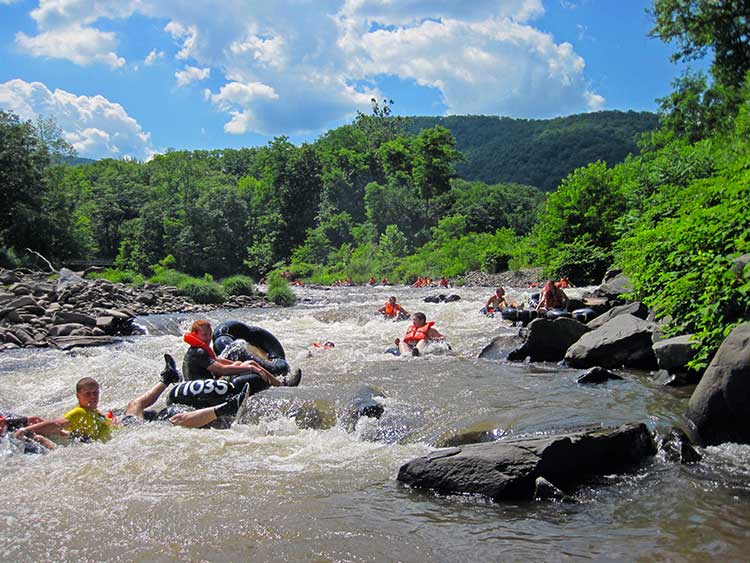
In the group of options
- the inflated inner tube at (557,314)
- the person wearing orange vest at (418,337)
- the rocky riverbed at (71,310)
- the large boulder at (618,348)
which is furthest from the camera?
the rocky riverbed at (71,310)

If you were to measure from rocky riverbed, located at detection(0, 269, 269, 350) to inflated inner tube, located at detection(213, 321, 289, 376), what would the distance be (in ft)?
21.4

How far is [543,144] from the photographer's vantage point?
13400 centimetres

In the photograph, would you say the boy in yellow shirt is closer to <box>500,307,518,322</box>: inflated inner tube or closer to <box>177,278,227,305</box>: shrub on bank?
<box>500,307,518,322</box>: inflated inner tube

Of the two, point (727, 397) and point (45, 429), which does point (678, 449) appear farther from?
point (45, 429)

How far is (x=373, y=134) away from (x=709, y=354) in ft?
241

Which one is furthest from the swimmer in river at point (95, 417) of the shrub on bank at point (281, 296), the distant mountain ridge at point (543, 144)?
the distant mountain ridge at point (543, 144)

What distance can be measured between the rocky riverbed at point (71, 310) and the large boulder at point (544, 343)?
10748mm

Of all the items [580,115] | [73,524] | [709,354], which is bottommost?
[73,524]

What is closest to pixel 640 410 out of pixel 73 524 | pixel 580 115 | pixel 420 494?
pixel 420 494

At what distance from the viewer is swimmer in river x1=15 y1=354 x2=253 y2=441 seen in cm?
701

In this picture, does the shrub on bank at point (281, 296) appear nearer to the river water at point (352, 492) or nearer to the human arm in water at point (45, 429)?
the river water at point (352, 492)

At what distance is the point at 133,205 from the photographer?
7606 cm

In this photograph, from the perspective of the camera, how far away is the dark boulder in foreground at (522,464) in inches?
204

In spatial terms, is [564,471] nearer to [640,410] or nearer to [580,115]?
[640,410]
